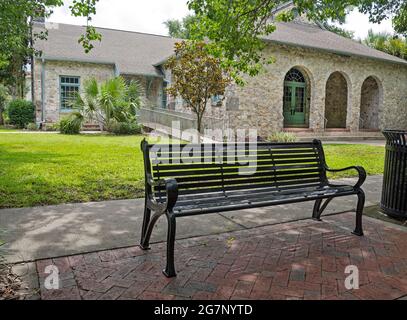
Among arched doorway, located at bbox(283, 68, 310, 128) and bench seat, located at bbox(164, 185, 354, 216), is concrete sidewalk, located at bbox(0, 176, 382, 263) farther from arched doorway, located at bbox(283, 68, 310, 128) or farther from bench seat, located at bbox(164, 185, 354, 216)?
arched doorway, located at bbox(283, 68, 310, 128)

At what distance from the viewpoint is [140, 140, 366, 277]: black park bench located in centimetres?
353

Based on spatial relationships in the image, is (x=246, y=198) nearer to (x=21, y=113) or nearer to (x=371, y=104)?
(x=371, y=104)

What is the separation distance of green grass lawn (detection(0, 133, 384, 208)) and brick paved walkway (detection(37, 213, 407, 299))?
8.06 ft

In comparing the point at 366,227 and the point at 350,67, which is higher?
the point at 350,67

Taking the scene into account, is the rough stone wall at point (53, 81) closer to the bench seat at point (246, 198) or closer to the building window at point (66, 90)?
the building window at point (66, 90)

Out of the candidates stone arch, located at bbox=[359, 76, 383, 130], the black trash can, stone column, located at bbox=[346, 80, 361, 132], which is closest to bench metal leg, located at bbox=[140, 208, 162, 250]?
the black trash can

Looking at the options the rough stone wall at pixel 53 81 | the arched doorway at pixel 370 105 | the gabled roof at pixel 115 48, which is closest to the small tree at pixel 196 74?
the gabled roof at pixel 115 48

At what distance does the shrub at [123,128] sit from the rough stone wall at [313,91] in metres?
4.42

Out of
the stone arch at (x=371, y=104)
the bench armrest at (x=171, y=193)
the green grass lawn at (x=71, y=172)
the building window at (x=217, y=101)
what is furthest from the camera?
the stone arch at (x=371, y=104)

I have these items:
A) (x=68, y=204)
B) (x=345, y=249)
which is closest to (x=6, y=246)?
(x=68, y=204)

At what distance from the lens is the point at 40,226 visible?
425cm

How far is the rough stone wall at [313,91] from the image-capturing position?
53.8ft

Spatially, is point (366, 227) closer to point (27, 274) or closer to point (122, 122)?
point (27, 274)
